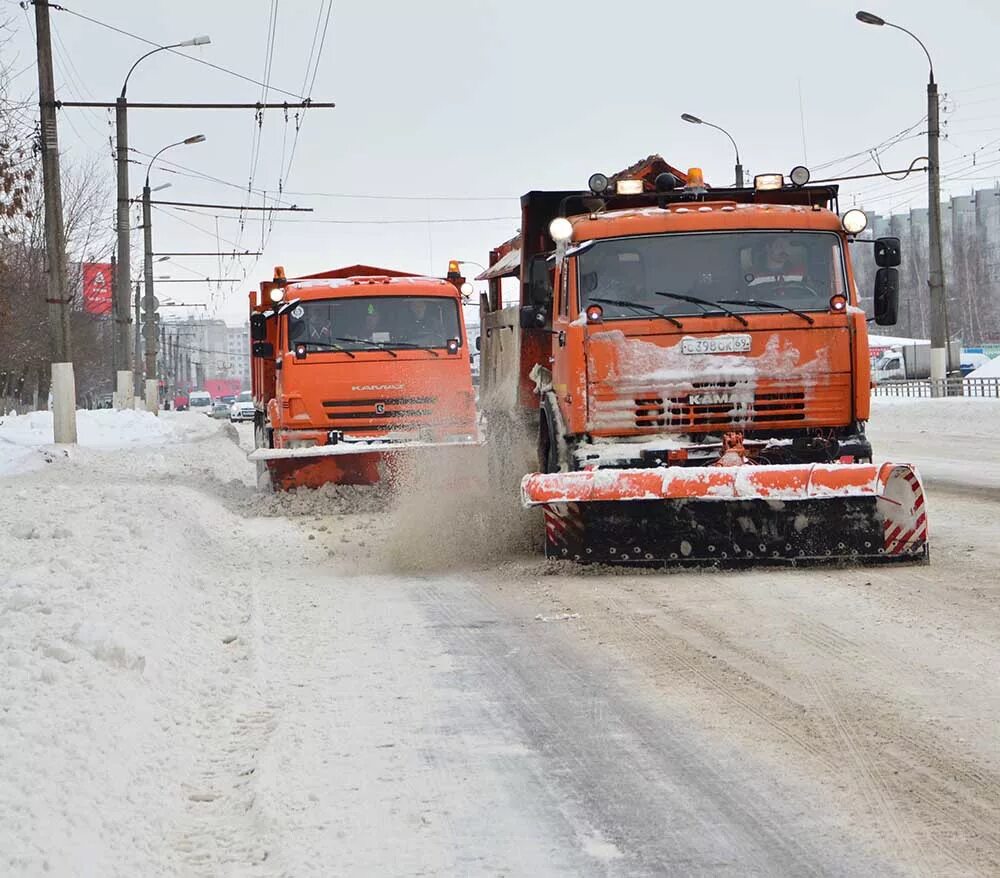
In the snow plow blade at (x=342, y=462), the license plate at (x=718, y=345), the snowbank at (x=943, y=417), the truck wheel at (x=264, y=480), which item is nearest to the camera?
the license plate at (x=718, y=345)

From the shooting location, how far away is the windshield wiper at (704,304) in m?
9.83

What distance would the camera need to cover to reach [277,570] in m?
10.4

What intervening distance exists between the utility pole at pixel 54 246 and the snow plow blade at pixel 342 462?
9303mm

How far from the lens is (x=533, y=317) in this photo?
35.7ft

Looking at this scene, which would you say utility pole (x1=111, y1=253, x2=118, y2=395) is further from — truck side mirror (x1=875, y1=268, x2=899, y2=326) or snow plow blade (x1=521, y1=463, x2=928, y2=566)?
snow plow blade (x1=521, y1=463, x2=928, y2=566)

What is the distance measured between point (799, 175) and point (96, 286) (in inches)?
1938

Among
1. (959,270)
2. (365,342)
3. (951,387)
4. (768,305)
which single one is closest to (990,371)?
(951,387)

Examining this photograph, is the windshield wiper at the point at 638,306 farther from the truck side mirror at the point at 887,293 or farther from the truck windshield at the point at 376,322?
the truck windshield at the point at 376,322

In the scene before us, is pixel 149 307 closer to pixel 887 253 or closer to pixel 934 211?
pixel 934 211

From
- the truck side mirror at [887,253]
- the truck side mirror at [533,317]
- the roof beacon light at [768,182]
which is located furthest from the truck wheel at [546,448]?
the truck side mirror at [887,253]

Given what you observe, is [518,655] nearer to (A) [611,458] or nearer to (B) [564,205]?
(A) [611,458]

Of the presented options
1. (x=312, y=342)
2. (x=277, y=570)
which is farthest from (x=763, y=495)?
(x=312, y=342)

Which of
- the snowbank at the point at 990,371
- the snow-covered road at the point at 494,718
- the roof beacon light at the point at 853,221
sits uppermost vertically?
the roof beacon light at the point at 853,221

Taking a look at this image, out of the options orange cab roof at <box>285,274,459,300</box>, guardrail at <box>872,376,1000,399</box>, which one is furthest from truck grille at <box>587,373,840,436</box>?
guardrail at <box>872,376,1000,399</box>
